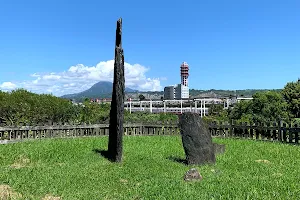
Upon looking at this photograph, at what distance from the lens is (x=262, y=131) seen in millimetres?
23672

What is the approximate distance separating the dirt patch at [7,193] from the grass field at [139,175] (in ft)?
0.08

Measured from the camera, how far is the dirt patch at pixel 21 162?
11782mm

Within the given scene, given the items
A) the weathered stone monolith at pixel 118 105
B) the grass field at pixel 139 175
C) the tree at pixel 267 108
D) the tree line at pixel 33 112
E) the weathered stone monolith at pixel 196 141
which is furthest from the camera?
the tree at pixel 267 108

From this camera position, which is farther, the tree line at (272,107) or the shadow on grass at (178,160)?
the tree line at (272,107)

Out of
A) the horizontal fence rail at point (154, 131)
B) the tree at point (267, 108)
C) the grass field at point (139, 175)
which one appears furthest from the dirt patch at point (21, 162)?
the tree at point (267, 108)

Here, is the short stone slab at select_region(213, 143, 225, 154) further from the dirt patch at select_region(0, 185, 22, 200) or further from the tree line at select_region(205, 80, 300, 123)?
the tree line at select_region(205, 80, 300, 123)

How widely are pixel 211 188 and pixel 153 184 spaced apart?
1.63 metres

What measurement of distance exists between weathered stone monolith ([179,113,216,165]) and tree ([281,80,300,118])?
5896 cm

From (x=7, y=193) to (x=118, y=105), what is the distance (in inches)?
242

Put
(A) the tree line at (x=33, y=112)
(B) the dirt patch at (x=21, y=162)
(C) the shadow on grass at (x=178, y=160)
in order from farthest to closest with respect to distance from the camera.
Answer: (A) the tree line at (x=33, y=112) < (C) the shadow on grass at (x=178, y=160) < (B) the dirt patch at (x=21, y=162)

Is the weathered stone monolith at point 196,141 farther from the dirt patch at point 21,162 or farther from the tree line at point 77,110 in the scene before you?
the tree line at point 77,110

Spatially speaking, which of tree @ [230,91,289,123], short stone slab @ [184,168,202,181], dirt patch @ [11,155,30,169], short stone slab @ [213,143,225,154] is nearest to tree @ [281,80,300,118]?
tree @ [230,91,289,123]

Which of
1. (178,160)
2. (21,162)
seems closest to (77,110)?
(21,162)

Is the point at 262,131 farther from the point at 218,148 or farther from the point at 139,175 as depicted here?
the point at 139,175
